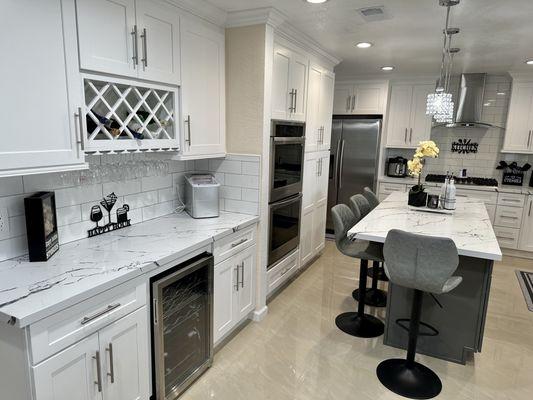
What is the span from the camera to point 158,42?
7.13 ft

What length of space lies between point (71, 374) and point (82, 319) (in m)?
0.23

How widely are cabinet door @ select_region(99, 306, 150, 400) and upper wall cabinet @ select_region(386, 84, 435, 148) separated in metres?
4.67

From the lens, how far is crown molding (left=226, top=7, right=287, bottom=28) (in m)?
2.57

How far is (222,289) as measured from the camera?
8.27 feet

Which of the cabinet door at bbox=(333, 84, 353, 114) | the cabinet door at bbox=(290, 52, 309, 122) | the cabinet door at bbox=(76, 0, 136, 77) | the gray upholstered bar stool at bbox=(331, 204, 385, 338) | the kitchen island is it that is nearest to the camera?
the cabinet door at bbox=(76, 0, 136, 77)

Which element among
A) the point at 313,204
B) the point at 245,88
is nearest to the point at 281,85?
the point at 245,88

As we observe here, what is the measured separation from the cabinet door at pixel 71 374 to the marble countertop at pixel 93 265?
0.21 m

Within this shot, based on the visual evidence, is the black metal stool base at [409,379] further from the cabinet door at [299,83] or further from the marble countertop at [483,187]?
the marble countertop at [483,187]

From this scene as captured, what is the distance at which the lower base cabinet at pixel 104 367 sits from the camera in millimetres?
1448

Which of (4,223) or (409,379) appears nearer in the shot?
(4,223)

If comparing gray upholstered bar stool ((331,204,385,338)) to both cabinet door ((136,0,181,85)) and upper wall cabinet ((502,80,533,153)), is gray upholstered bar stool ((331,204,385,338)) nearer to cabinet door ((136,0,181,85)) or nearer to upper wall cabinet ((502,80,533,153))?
cabinet door ((136,0,181,85))

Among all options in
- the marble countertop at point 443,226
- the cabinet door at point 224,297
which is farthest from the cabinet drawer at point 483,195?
the cabinet door at point 224,297

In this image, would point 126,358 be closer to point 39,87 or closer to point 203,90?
point 39,87

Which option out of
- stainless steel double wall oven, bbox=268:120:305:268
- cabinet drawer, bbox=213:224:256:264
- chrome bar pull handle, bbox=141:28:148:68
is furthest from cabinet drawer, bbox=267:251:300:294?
chrome bar pull handle, bbox=141:28:148:68
